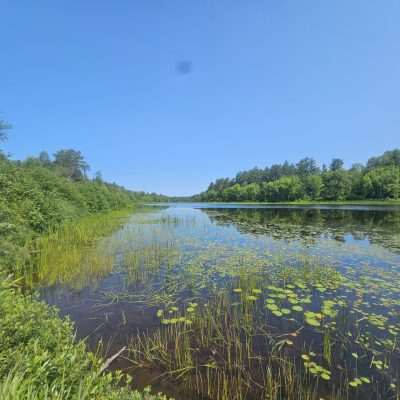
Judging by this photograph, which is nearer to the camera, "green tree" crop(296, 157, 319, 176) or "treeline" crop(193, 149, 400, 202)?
"treeline" crop(193, 149, 400, 202)

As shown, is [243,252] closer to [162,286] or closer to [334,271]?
[334,271]

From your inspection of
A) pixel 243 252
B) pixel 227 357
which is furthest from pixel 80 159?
pixel 227 357

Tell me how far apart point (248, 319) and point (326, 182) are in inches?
3059

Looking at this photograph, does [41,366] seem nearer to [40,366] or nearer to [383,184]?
[40,366]

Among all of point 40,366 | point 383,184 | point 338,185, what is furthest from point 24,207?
point 338,185

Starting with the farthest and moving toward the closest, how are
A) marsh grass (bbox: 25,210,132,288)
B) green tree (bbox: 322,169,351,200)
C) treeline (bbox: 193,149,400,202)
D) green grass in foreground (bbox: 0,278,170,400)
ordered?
green tree (bbox: 322,169,351,200), treeline (bbox: 193,149,400,202), marsh grass (bbox: 25,210,132,288), green grass in foreground (bbox: 0,278,170,400)

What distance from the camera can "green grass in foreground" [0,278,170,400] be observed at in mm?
1384

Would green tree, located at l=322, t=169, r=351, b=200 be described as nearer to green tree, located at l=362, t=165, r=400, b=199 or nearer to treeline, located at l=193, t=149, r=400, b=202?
treeline, located at l=193, t=149, r=400, b=202

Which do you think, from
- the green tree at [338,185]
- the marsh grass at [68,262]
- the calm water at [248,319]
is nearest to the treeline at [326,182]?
the green tree at [338,185]

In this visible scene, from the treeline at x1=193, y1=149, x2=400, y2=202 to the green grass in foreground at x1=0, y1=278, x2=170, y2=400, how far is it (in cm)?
7184

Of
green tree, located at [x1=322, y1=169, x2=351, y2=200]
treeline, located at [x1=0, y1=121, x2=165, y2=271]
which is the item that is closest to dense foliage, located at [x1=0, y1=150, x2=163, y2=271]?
treeline, located at [x1=0, y1=121, x2=165, y2=271]

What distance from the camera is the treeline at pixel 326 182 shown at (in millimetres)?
56656

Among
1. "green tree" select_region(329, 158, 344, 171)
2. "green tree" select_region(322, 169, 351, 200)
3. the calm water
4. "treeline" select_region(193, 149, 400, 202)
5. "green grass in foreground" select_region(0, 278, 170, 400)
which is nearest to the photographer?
"green grass in foreground" select_region(0, 278, 170, 400)

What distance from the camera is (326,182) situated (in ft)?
226
